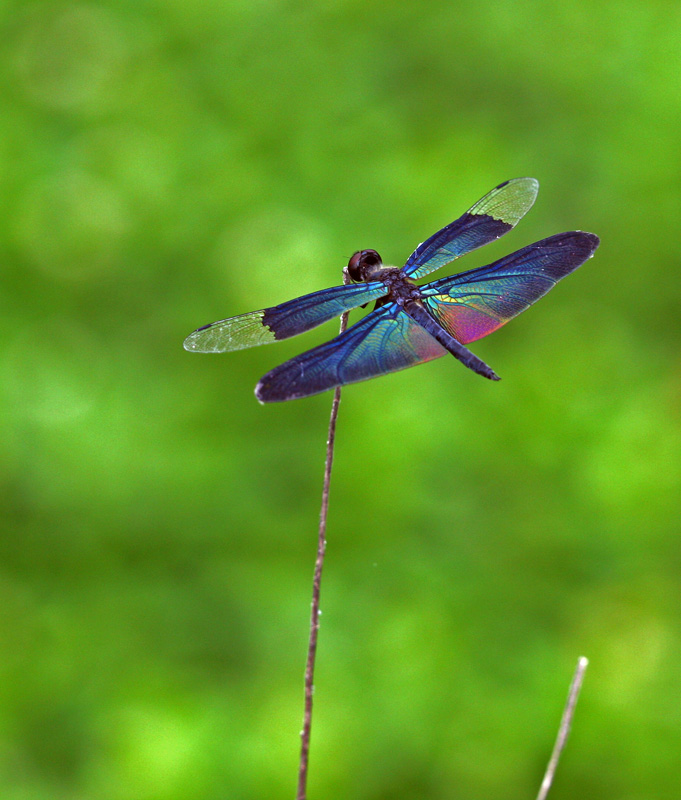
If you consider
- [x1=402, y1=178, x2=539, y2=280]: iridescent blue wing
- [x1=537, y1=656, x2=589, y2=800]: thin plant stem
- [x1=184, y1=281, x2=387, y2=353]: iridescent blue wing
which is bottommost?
[x1=537, y1=656, x2=589, y2=800]: thin plant stem

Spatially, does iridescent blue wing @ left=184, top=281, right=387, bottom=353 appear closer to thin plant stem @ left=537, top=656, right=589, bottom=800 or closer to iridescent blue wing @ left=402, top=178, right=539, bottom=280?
iridescent blue wing @ left=402, top=178, right=539, bottom=280

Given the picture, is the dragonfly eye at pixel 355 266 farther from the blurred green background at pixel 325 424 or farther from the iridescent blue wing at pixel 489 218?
the blurred green background at pixel 325 424

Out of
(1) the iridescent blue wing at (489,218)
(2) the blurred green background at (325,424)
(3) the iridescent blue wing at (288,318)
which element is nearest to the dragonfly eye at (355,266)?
(3) the iridescent blue wing at (288,318)

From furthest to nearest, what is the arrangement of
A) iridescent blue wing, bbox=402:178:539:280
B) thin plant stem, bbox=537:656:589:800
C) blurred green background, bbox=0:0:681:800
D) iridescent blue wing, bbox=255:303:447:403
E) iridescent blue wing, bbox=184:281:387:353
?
1. blurred green background, bbox=0:0:681:800
2. iridescent blue wing, bbox=402:178:539:280
3. iridescent blue wing, bbox=184:281:387:353
4. iridescent blue wing, bbox=255:303:447:403
5. thin plant stem, bbox=537:656:589:800

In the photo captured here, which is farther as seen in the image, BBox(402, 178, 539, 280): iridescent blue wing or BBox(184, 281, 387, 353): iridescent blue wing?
BBox(402, 178, 539, 280): iridescent blue wing

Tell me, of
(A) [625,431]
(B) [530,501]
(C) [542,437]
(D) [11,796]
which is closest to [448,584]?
(B) [530,501]

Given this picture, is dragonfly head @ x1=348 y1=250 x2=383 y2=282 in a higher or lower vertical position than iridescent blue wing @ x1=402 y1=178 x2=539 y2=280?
lower

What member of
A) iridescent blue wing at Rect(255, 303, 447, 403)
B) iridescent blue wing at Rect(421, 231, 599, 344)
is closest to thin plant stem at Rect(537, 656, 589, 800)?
iridescent blue wing at Rect(255, 303, 447, 403)

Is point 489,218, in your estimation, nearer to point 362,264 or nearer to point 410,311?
point 410,311
